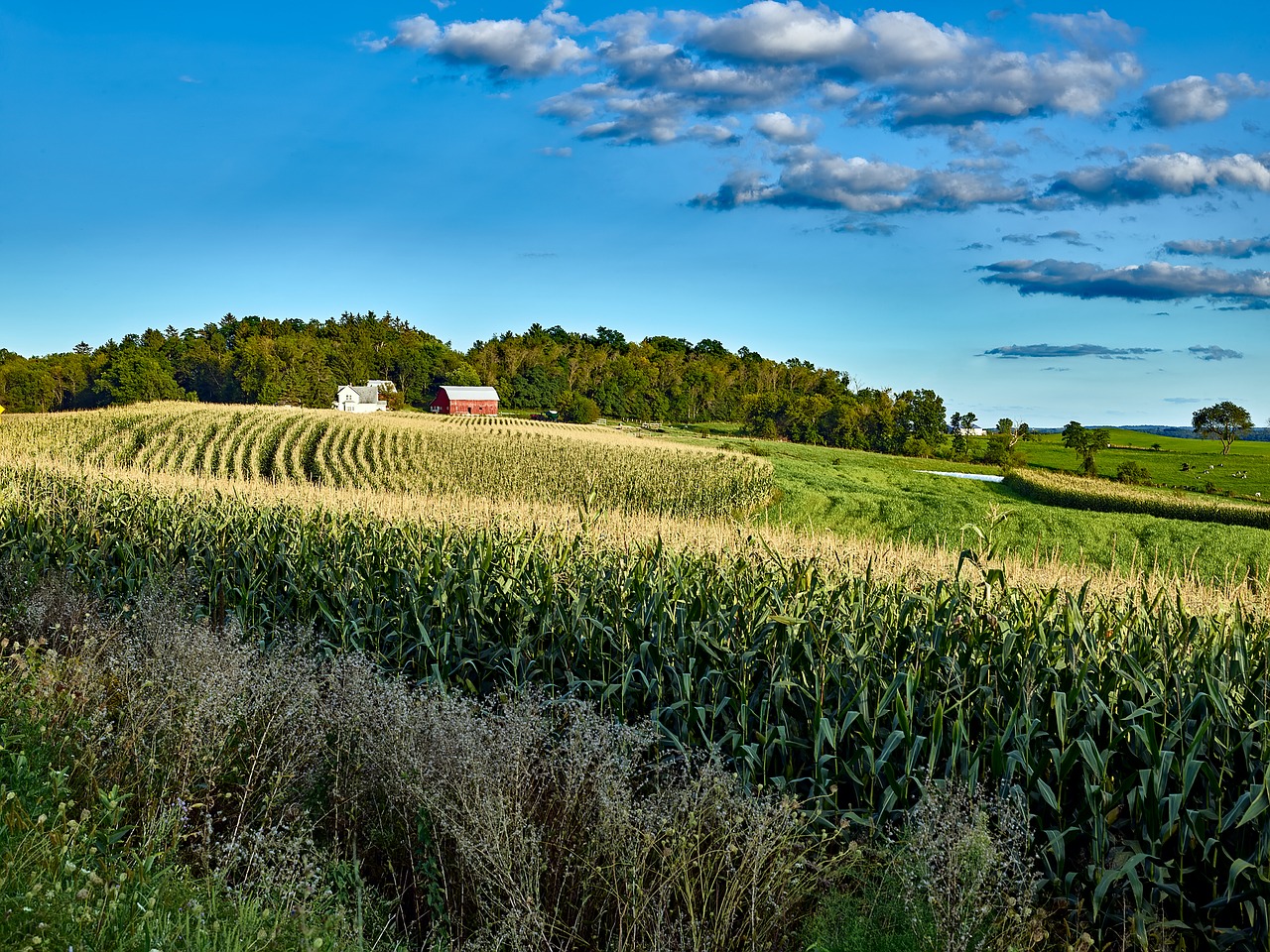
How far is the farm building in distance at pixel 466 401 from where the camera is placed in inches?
3863

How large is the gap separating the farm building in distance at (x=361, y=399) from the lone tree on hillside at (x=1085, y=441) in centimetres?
6725

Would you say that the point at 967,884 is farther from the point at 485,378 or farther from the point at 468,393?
the point at 485,378

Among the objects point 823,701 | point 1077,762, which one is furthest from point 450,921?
point 1077,762

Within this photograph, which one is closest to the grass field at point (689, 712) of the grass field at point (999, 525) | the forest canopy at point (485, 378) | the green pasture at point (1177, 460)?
the grass field at point (999, 525)

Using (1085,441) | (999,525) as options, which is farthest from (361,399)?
(999,525)

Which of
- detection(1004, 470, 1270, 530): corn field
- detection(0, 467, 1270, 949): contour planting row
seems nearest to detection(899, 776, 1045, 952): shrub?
detection(0, 467, 1270, 949): contour planting row

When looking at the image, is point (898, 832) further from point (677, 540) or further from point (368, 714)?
point (677, 540)

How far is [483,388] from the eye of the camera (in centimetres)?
10031

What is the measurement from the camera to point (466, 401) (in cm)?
9850

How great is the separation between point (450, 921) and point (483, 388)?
98191mm

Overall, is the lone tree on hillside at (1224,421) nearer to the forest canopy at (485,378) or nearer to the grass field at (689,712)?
the forest canopy at (485,378)

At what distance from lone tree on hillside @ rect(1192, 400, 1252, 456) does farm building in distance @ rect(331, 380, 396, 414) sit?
8791 centimetres

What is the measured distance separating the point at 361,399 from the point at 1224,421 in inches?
3642

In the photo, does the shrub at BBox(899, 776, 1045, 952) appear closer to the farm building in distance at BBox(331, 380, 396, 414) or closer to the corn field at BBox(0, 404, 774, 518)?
the corn field at BBox(0, 404, 774, 518)
